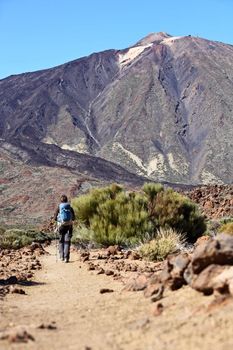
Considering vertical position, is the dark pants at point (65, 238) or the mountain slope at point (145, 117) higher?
the mountain slope at point (145, 117)

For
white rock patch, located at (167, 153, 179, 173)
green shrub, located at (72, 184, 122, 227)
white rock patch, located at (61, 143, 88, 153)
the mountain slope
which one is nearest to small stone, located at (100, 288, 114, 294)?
green shrub, located at (72, 184, 122, 227)

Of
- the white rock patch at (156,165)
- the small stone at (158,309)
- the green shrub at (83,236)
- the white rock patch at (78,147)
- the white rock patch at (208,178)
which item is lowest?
the green shrub at (83,236)

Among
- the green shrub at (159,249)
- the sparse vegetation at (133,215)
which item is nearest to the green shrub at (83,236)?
the sparse vegetation at (133,215)

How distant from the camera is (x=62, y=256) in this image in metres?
15.4

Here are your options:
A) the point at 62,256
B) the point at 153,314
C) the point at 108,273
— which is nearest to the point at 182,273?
the point at 153,314

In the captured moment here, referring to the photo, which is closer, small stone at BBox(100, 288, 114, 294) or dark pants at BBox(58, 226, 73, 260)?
small stone at BBox(100, 288, 114, 294)

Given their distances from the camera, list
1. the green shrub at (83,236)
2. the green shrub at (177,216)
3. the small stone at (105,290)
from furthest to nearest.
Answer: the green shrub at (177,216)
the green shrub at (83,236)
the small stone at (105,290)

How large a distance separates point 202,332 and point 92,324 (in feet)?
4.83

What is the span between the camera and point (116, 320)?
20.6ft

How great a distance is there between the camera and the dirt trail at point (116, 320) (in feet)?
16.5

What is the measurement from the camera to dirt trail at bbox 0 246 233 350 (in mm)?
5031

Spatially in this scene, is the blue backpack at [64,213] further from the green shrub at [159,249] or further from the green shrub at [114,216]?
the green shrub at [114,216]

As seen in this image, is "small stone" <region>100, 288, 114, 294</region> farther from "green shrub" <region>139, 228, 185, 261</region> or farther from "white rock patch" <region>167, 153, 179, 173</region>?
"white rock patch" <region>167, 153, 179, 173</region>

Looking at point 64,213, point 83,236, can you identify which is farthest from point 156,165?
point 64,213
